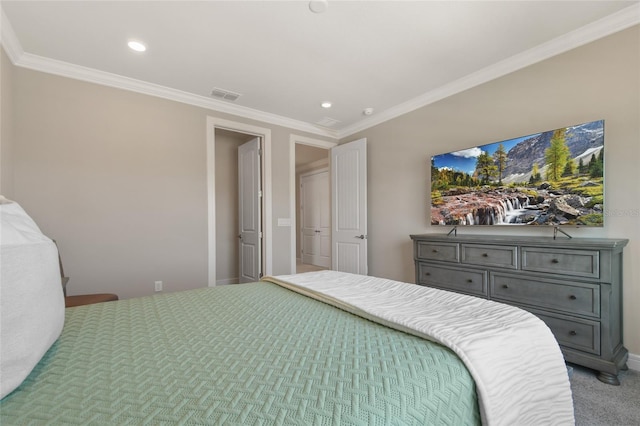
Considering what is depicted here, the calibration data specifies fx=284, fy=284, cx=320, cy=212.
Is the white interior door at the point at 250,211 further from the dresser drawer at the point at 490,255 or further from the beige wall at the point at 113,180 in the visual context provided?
the dresser drawer at the point at 490,255

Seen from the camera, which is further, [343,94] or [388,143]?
[388,143]

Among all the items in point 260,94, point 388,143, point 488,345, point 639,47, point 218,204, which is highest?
point 260,94

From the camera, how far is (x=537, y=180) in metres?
2.45

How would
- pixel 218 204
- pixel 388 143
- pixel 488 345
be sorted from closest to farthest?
1. pixel 488 345
2. pixel 388 143
3. pixel 218 204

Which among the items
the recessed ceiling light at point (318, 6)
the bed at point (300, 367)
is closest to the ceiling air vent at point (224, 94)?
the recessed ceiling light at point (318, 6)

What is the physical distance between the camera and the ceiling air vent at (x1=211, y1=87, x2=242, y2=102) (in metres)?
3.24

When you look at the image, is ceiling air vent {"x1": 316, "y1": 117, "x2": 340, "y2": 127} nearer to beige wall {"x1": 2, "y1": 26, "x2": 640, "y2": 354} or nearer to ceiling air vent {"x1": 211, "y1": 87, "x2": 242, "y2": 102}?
beige wall {"x1": 2, "y1": 26, "x2": 640, "y2": 354}

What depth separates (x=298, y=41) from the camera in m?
2.38

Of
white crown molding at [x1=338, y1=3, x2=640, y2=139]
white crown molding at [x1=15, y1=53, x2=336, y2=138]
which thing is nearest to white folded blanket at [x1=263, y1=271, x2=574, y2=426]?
white crown molding at [x1=338, y1=3, x2=640, y2=139]

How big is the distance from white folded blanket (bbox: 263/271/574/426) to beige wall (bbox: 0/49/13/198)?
2.84 metres

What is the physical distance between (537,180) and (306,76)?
2.37 metres

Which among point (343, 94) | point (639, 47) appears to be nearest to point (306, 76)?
point (343, 94)

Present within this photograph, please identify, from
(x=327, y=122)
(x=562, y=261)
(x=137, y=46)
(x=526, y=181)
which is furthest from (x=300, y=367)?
(x=327, y=122)

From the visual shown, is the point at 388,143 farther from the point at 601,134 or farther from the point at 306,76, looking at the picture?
the point at 601,134
